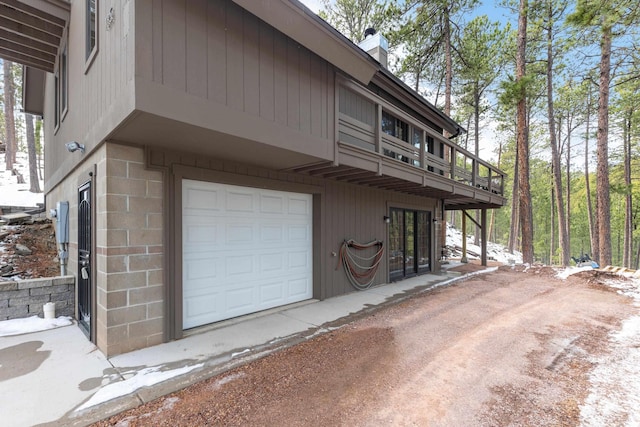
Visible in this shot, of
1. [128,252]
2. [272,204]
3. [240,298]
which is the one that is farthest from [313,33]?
[240,298]

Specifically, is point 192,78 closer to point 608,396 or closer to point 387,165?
point 387,165

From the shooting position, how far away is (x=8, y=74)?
1514 centimetres

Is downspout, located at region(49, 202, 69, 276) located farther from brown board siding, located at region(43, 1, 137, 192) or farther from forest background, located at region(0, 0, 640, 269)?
forest background, located at region(0, 0, 640, 269)

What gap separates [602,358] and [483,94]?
55.7 ft

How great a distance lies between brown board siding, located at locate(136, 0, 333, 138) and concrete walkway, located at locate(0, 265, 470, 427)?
111 inches

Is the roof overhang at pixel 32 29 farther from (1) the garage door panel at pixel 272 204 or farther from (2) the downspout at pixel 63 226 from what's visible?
(1) the garage door panel at pixel 272 204

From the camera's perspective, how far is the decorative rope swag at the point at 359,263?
6.55m

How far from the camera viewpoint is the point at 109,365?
312cm

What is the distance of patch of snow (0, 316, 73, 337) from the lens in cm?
394

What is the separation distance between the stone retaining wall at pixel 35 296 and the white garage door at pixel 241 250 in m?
2.08

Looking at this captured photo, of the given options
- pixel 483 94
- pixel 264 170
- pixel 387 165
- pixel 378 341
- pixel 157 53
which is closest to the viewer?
pixel 157 53

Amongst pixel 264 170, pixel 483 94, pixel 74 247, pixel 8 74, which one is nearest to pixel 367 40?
pixel 264 170

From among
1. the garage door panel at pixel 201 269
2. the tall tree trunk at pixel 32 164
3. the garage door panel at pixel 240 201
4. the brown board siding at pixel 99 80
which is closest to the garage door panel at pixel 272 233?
the garage door panel at pixel 240 201

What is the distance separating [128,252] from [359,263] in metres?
4.78
